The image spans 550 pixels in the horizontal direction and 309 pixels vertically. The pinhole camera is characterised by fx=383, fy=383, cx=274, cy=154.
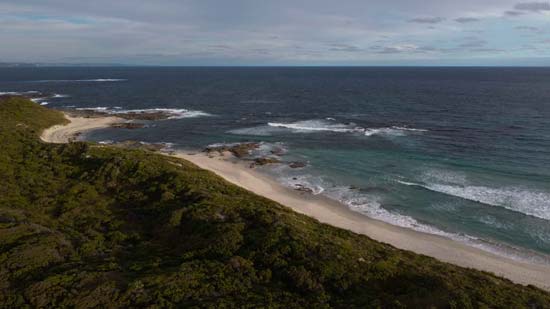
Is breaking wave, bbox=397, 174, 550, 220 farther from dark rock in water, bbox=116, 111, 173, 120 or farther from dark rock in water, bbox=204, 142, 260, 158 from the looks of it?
dark rock in water, bbox=116, 111, 173, 120

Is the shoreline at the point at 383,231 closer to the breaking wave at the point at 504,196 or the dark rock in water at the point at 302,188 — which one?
the dark rock in water at the point at 302,188

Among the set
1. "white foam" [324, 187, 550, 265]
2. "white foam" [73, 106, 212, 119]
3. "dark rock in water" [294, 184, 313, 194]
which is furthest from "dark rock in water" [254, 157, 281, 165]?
"white foam" [73, 106, 212, 119]

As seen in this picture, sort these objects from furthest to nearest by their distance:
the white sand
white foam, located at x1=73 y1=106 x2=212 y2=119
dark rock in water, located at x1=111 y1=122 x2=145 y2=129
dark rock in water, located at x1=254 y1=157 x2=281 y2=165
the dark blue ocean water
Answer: white foam, located at x1=73 y1=106 x2=212 y2=119, dark rock in water, located at x1=111 y1=122 x2=145 y2=129, the white sand, dark rock in water, located at x1=254 y1=157 x2=281 y2=165, the dark blue ocean water

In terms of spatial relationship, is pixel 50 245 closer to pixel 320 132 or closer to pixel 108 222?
pixel 108 222

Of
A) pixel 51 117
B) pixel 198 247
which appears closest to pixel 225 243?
pixel 198 247

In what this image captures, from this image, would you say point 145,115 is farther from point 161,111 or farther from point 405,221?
point 405,221

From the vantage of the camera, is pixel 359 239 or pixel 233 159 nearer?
pixel 359 239

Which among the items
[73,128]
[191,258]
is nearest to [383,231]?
[191,258]
